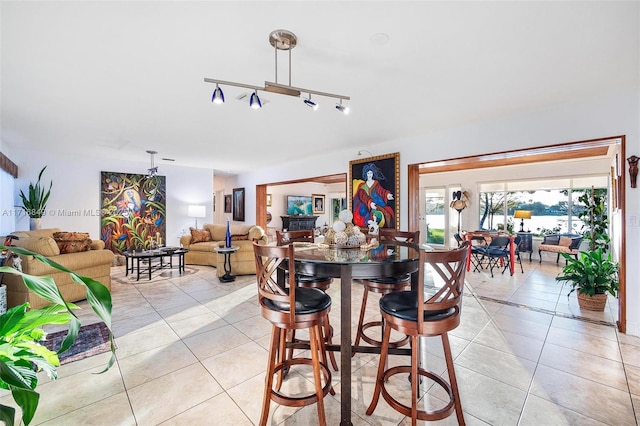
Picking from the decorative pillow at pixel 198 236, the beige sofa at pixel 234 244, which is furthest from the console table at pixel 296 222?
the decorative pillow at pixel 198 236

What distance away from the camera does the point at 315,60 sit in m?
2.18

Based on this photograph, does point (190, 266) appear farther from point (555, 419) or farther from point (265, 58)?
point (555, 419)

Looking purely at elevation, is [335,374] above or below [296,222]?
below

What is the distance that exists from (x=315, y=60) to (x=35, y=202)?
6.16 metres

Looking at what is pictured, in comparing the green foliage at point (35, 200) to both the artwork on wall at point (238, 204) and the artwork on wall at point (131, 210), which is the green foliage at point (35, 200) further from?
the artwork on wall at point (238, 204)

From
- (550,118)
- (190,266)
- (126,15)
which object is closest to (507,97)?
(550,118)

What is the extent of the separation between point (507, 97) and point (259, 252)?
2.99m

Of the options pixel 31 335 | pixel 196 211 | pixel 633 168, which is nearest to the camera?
pixel 31 335

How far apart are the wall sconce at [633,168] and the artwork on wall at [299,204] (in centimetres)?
838

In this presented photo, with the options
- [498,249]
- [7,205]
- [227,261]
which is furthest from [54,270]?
[498,249]

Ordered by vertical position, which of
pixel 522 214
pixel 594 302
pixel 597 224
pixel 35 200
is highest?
pixel 35 200

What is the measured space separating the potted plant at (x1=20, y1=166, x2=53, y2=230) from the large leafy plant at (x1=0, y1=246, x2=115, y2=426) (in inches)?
239

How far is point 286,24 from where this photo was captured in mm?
1767

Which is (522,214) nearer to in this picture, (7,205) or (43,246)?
(43,246)
